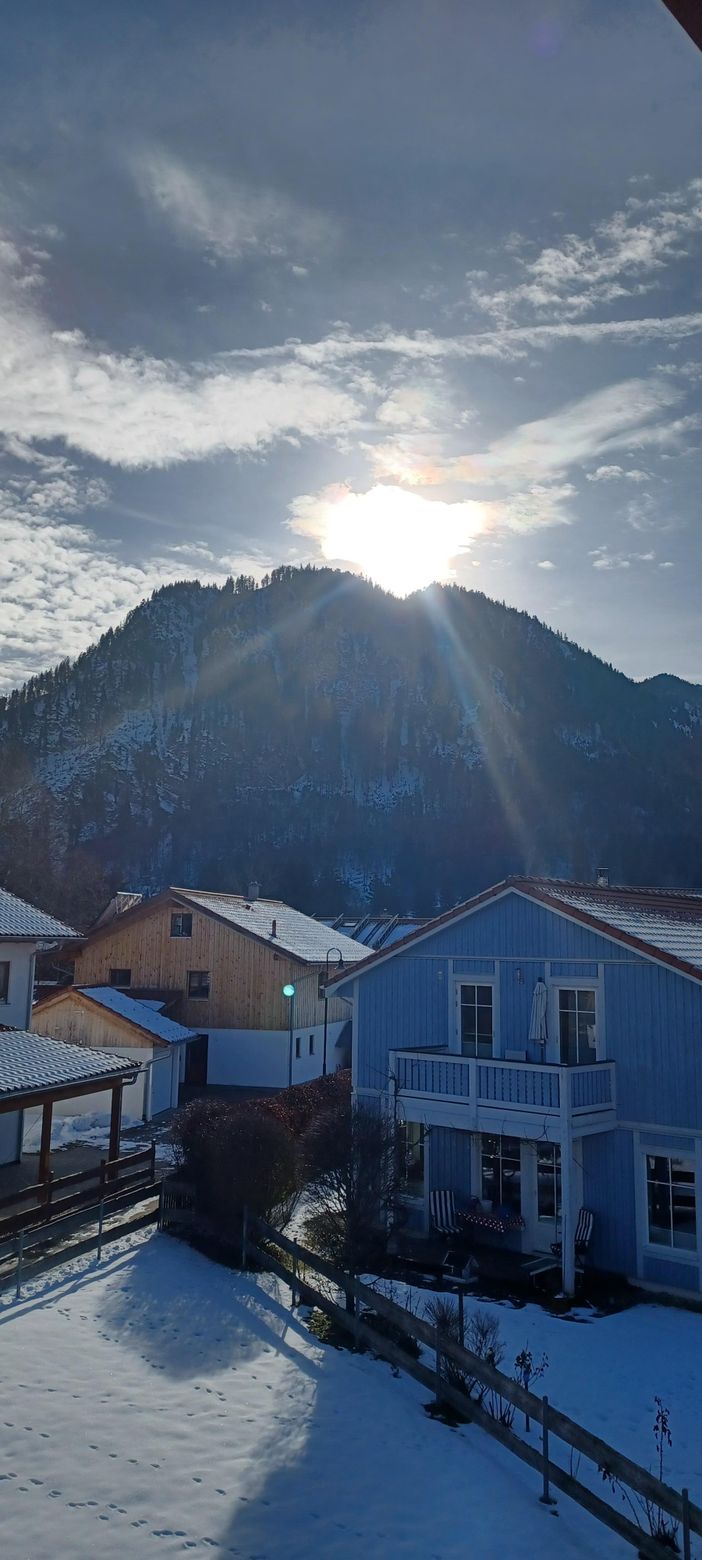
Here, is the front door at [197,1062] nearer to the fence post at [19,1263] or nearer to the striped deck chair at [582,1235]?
the striped deck chair at [582,1235]

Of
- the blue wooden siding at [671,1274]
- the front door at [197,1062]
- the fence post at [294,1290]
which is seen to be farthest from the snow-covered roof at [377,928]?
the fence post at [294,1290]

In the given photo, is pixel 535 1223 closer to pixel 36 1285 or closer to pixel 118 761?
pixel 36 1285

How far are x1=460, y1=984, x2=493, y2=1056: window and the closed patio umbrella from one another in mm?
1424

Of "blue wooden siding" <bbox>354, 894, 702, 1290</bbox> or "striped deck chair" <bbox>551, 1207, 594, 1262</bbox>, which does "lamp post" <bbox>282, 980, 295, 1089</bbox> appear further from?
"striped deck chair" <bbox>551, 1207, 594, 1262</bbox>

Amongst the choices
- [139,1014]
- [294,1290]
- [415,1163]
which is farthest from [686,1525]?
[139,1014]

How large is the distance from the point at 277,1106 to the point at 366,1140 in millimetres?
7165

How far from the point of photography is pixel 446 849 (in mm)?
179500

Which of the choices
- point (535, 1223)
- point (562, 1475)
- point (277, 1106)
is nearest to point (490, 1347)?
point (562, 1475)

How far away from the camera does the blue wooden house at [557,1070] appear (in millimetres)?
16812

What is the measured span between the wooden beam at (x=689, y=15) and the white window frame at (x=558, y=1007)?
55.0ft

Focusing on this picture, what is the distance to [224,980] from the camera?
37.0 metres

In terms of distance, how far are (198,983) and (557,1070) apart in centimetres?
2273

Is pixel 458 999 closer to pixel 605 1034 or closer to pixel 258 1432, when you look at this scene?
pixel 605 1034

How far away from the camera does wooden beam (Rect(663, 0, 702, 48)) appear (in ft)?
8.38
